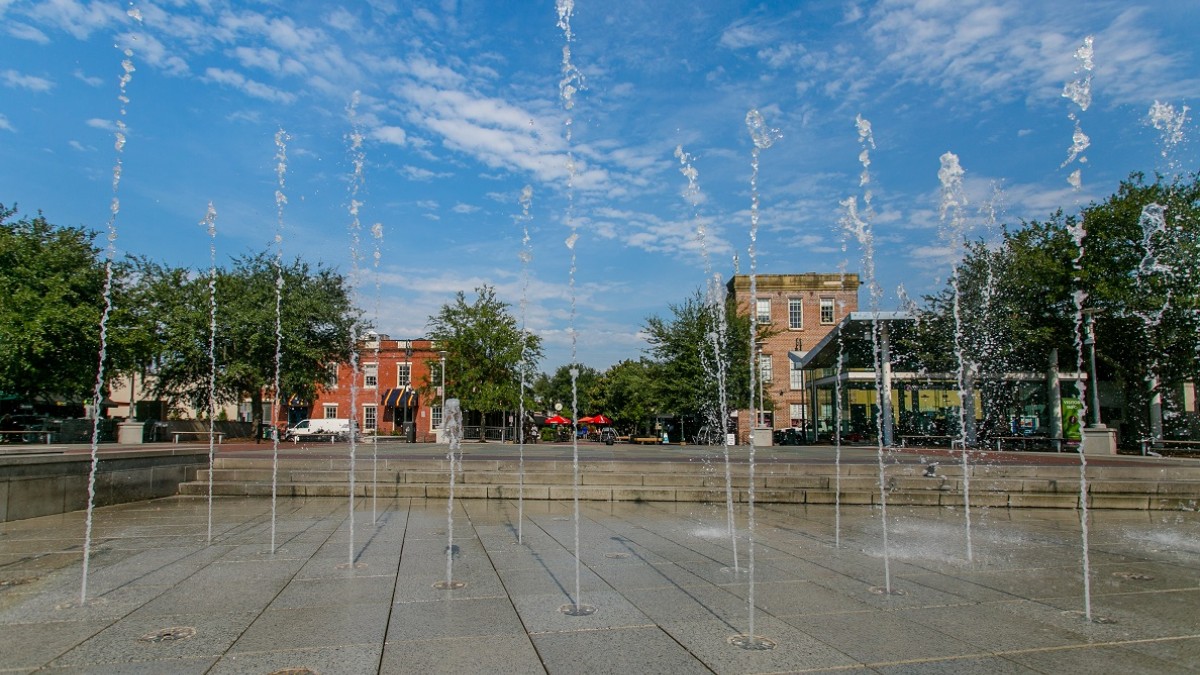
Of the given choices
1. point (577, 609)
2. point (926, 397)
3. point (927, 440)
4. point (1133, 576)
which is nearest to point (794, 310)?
point (926, 397)

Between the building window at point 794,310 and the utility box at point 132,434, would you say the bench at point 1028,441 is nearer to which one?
the building window at point 794,310

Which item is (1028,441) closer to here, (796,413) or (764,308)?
(796,413)

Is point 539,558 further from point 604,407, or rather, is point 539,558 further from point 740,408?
point 604,407

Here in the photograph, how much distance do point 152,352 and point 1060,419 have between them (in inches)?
1638

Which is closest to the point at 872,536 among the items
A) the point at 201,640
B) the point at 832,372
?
the point at 201,640

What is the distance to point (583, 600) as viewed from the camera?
552cm

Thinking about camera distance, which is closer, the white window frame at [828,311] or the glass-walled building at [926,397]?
the glass-walled building at [926,397]

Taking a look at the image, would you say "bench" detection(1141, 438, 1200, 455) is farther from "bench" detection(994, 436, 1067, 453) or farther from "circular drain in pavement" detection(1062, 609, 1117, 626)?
"circular drain in pavement" detection(1062, 609, 1117, 626)

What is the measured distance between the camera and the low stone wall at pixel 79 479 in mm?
9711

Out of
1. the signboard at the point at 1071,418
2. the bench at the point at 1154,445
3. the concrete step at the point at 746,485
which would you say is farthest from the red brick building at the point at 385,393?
the bench at the point at 1154,445

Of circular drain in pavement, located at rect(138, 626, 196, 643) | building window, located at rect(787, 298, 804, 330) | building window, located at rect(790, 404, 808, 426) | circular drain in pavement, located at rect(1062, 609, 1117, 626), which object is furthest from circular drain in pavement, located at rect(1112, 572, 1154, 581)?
building window, located at rect(787, 298, 804, 330)

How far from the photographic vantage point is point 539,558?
730 cm

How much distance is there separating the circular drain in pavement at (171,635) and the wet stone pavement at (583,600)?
26 mm

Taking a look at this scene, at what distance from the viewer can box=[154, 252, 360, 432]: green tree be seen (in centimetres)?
3569
